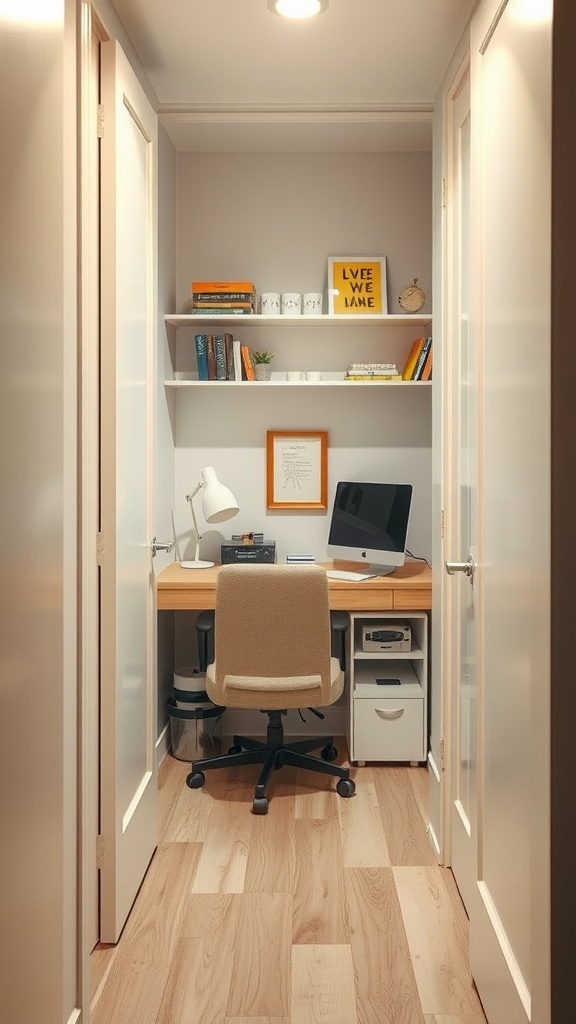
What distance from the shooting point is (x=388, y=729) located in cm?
368

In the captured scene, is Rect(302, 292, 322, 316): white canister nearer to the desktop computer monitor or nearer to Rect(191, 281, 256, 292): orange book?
Answer: Rect(191, 281, 256, 292): orange book

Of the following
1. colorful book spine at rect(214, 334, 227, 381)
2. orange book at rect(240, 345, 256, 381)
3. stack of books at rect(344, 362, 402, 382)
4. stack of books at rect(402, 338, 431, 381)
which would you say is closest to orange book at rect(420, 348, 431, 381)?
stack of books at rect(402, 338, 431, 381)

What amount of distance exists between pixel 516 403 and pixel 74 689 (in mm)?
1113

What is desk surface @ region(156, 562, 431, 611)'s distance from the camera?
360 centimetres

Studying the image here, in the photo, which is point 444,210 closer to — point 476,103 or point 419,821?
point 476,103

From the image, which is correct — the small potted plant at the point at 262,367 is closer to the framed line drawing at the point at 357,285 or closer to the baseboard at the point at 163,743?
the framed line drawing at the point at 357,285

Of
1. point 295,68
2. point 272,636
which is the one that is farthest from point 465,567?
point 295,68

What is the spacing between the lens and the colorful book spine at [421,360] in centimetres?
382

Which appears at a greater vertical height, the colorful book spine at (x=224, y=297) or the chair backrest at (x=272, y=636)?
the colorful book spine at (x=224, y=297)

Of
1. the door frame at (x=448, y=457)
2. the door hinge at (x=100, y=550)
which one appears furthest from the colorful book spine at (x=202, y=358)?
the door hinge at (x=100, y=550)

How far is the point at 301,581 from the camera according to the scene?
315 centimetres

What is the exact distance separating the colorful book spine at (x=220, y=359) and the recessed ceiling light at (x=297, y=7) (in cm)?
152

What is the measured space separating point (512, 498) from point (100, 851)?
1424 millimetres

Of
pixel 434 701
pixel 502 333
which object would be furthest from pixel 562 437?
pixel 434 701
